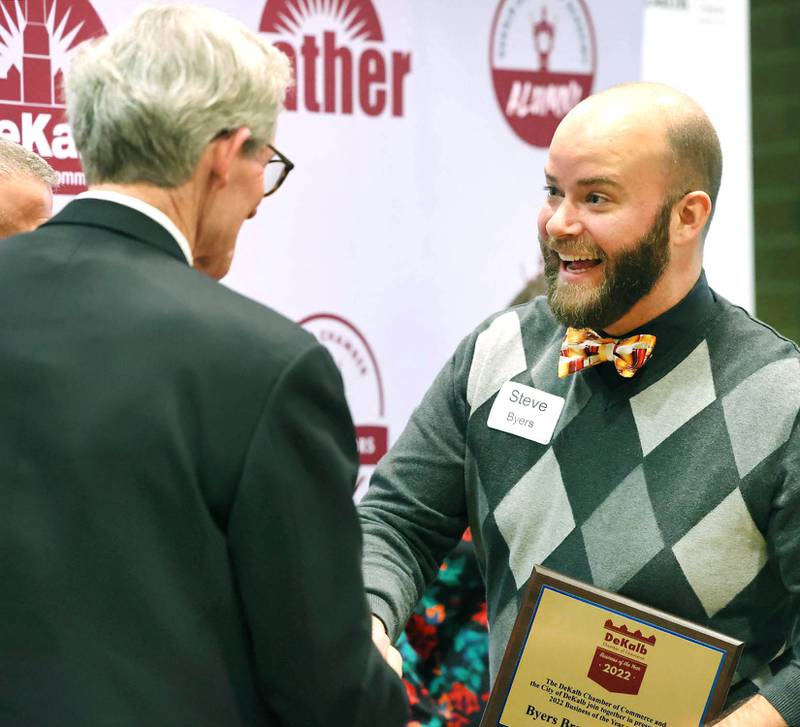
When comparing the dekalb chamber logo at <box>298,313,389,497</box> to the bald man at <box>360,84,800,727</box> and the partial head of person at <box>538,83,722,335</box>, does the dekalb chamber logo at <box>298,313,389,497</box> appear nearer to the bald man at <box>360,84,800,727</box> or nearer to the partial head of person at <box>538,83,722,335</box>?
the bald man at <box>360,84,800,727</box>

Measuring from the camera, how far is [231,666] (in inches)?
51.9

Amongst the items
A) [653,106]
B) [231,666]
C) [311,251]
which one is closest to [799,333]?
[311,251]

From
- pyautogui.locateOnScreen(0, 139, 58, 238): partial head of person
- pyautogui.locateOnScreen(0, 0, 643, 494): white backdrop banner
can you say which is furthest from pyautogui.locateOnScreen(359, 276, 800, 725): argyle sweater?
pyautogui.locateOnScreen(0, 0, 643, 494): white backdrop banner

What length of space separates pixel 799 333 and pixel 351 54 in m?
3.01

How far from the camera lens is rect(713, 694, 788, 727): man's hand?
1.72 meters

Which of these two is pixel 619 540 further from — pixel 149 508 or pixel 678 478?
pixel 149 508

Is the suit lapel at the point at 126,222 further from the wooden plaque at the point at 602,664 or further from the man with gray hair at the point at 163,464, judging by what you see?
the wooden plaque at the point at 602,664

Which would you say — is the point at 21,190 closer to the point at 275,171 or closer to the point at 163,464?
the point at 275,171

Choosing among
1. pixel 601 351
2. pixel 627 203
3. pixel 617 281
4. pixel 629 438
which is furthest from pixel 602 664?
pixel 627 203

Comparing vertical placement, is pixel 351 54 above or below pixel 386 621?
above

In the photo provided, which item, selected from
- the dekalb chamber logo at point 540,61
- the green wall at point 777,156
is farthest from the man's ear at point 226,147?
the green wall at point 777,156

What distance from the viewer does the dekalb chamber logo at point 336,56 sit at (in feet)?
10.6

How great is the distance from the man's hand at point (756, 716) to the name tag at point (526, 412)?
0.48 meters

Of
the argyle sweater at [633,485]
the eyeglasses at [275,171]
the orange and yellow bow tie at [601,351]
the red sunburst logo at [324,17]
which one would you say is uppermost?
the red sunburst logo at [324,17]
